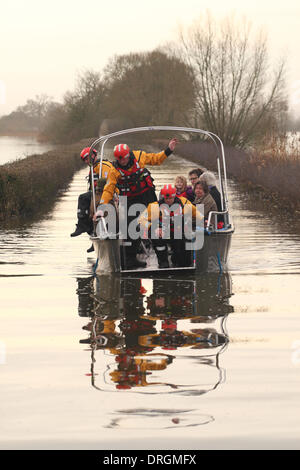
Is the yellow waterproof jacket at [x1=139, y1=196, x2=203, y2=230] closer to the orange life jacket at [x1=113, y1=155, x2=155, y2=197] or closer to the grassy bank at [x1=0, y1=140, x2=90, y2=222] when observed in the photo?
the orange life jacket at [x1=113, y1=155, x2=155, y2=197]

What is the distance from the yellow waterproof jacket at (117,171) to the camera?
1463cm

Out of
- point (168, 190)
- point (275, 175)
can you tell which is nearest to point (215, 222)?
point (168, 190)

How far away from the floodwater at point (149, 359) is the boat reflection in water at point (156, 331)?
14 mm

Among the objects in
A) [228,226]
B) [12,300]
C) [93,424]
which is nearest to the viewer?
[93,424]

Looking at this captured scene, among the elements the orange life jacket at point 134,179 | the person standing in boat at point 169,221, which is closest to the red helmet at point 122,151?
the orange life jacket at point 134,179

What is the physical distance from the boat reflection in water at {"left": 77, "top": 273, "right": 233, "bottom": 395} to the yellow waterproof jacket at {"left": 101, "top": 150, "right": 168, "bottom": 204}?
1318 mm

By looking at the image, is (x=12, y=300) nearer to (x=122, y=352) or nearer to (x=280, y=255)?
(x=122, y=352)

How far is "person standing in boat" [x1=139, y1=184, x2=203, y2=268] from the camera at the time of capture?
14055 mm

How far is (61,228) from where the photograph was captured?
22156 millimetres

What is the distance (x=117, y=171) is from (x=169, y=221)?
119cm

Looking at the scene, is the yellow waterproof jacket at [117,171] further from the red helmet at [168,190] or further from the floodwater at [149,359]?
the floodwater at [149,359]

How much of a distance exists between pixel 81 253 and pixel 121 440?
11489mm

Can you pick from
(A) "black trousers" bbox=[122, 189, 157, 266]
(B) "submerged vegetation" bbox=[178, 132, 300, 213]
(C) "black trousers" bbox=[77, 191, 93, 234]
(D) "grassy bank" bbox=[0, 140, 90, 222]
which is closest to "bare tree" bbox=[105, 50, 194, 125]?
(B) "submerged vegetation" bbox=[178, 132, 300, 213]

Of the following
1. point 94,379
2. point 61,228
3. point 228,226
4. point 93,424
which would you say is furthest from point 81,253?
point 93,424
